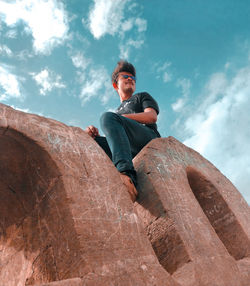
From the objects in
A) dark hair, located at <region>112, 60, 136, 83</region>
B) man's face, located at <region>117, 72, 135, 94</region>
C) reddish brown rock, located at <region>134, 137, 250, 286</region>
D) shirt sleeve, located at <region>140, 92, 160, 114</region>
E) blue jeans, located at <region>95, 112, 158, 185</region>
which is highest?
dark hair, located at <region>112, 60, 136, 83</region>

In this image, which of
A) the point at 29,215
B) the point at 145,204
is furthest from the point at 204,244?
the point at 29,215

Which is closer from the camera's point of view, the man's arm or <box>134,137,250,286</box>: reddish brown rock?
<box>134,137,250,286</box>: reddish brown rock

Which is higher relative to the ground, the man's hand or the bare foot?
the man's hand

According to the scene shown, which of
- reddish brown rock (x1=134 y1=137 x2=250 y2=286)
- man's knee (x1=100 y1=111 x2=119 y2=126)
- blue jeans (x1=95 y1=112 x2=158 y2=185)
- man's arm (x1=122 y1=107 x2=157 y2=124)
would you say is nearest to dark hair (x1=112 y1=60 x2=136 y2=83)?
man's arm (x1=122 y1=107 x2=157 y2=124)

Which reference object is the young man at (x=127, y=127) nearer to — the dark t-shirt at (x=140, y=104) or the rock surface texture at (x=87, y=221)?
the dark t-shirt at (x=140, y=104)

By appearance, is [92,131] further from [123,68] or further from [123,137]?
[123,68]

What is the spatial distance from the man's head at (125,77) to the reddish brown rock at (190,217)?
106 centimetres

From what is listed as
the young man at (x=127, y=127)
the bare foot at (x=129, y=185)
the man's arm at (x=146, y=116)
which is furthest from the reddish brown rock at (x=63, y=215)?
the man's arm at (x=146, y=116)

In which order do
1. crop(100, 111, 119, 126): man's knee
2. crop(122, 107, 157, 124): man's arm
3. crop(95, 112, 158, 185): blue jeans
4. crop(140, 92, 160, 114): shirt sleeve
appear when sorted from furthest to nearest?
1. crop(140, 92, 160, 114): shirt sleeve
2. crop(122, 107, 157, 124): man's arm
3. crop(100, 111, 119, 126): man's knee
4. crop(95, 112, 158, 185): blue jeans

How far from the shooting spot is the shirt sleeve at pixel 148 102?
3520 millimetres

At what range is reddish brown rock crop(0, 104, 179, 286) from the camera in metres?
1.77

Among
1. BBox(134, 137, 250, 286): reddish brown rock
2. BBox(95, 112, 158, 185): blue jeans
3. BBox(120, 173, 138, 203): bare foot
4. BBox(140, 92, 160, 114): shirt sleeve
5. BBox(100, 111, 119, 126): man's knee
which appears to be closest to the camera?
BBox(134, 137, 250, 286): reddish brown rock

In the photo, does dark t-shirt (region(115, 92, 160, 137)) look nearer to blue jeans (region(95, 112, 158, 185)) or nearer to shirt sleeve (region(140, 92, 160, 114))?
shirt sleeve (region(140, 92, 160, 114))

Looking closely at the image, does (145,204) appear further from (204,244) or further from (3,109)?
(3,109)
